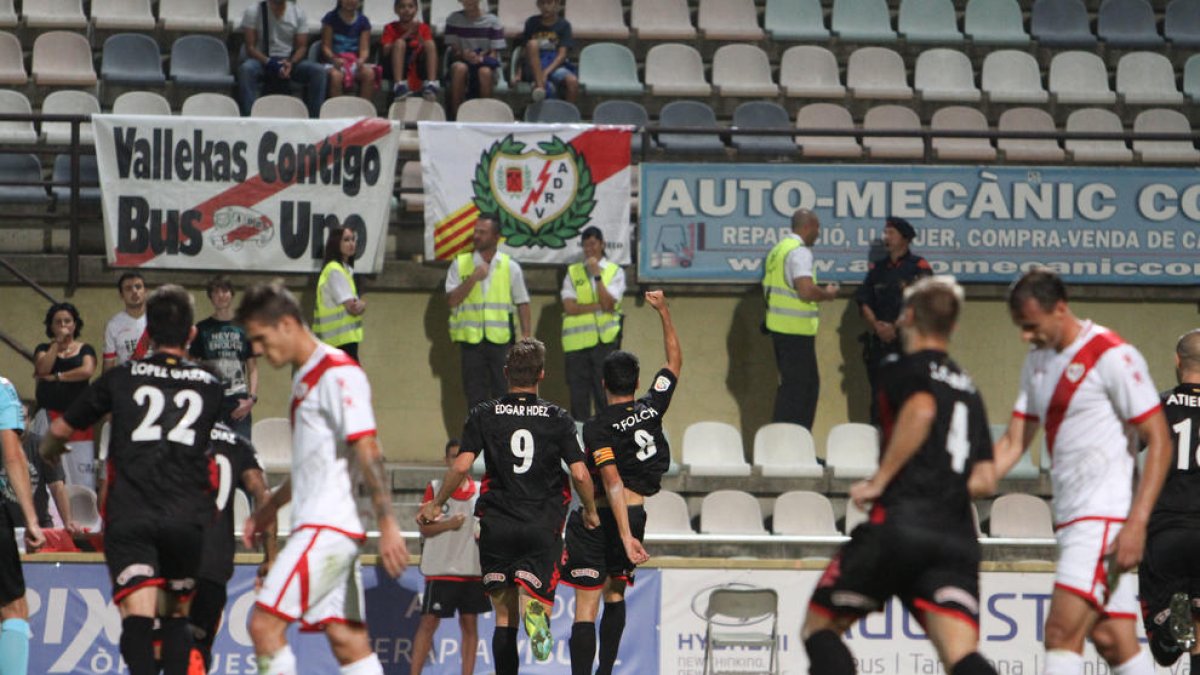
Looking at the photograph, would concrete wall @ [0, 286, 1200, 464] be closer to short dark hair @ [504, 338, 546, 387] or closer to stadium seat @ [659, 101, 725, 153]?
stadium seat @ [659, 101, 725, 153]

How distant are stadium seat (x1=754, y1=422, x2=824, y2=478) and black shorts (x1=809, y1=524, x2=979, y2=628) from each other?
822 cm

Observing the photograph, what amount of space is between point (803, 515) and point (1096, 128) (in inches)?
247

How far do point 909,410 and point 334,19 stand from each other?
37.8 ft

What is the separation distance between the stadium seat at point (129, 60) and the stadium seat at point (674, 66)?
504cm

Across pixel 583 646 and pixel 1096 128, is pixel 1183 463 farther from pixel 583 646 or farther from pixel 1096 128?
pixel 1096 128

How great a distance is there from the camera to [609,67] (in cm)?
1798

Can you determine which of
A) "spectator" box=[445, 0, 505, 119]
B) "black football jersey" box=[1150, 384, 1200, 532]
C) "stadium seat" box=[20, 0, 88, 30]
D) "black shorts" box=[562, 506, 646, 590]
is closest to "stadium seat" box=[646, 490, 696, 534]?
"black shorts" box=[562, 506, 646, 590]

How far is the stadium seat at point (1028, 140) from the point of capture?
1745cm

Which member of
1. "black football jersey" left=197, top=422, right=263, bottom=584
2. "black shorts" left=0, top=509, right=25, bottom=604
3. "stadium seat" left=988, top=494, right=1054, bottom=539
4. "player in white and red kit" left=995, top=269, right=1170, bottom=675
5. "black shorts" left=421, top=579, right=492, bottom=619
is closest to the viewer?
"player in white and red kit" left=995, top=269, right=1170, bottom=675

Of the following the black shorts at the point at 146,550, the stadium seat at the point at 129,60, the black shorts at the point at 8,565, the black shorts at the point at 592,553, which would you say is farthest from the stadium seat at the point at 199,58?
the black shorts at the point at 146,550

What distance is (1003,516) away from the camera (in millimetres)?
14461

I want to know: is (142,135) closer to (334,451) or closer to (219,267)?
(219,267)

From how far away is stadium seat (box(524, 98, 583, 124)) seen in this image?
16.9 metres

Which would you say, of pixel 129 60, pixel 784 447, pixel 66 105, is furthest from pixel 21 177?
pixel 784 447
